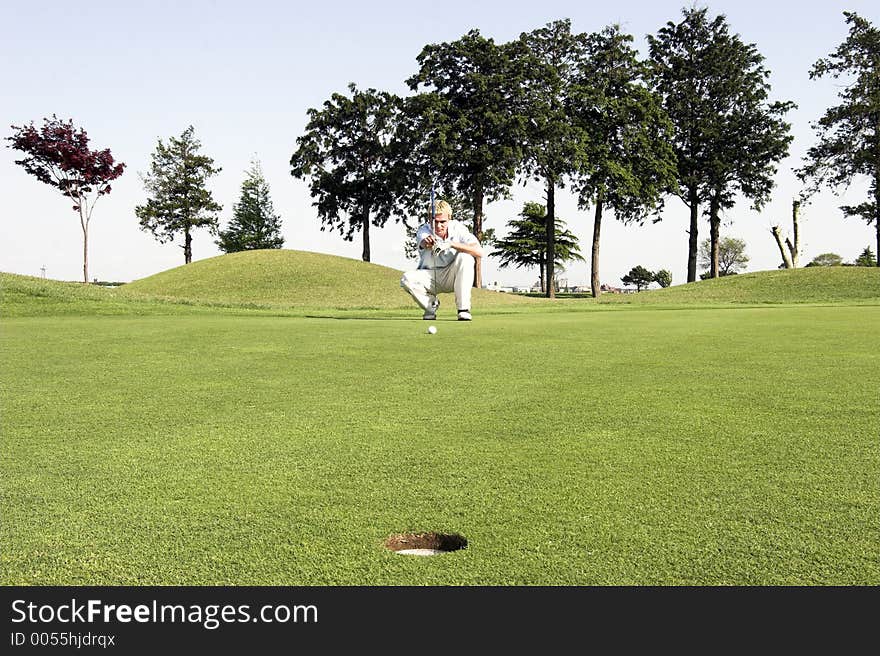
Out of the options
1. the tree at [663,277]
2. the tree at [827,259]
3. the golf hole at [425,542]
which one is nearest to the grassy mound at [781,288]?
the golf hole at [425,542]

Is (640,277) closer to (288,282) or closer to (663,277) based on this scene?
(663,277)

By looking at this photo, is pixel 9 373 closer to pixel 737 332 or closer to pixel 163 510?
pixel 163 510

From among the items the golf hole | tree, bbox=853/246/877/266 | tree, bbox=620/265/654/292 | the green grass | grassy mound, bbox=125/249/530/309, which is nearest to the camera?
the green grass

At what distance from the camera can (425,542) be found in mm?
2791

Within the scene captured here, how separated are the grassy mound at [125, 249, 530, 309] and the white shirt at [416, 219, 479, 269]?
18939 millimetres

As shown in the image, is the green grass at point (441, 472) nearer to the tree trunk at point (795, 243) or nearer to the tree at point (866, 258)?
the tree trunk at point (795, 243)

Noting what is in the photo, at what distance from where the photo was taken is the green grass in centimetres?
256

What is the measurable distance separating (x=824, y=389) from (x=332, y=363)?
4.38 m

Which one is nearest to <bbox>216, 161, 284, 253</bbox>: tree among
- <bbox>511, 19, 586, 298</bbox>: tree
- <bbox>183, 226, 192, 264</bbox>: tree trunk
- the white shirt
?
<bbox>183, 226, 192, 264</bbox>: tree trunk

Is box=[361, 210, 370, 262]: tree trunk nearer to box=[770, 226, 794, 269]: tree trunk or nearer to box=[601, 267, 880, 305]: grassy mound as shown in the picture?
box=[601, 267, 880, 305]: grassy mound

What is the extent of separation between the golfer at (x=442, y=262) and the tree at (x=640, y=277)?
83.2m

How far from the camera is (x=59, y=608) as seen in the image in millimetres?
2336

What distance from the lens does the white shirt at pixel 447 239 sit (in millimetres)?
13594

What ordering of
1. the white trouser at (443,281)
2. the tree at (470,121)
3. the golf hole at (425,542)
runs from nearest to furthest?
the golf hole at (425,542)
the white trouser at (443,281)
the tree at (470,121)
